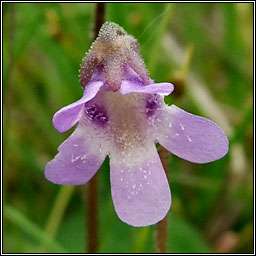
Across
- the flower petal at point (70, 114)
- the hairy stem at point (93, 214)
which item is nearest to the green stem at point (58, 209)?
the hairy stem at point (93, 214)

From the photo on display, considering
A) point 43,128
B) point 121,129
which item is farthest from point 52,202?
point 121,129

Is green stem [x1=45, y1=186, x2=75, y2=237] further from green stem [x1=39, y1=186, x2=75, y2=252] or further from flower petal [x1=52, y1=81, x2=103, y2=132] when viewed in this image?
flower petal [x1=52, y1=81, x2=103, y2=132]

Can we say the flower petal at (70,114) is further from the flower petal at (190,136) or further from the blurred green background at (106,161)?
the blurred green background at (106,161)

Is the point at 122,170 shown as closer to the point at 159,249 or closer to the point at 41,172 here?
the point at 159,249

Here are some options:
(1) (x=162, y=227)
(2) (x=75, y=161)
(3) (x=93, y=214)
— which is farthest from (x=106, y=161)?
(2) (x=75, y=161)

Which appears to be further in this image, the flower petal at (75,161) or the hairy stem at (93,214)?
the hairy stem at (93,214)

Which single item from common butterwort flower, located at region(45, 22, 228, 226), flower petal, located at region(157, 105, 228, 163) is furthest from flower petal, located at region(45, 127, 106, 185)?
flower petal, located at region(157, 105, 228, 163)

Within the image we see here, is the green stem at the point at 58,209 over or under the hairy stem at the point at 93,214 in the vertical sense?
under

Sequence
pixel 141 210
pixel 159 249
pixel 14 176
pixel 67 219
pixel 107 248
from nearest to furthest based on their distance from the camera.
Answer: pixel 141 210 → pixel 159 249 → pixel 107 248 → pixel 67 219 → pixel 14 176
